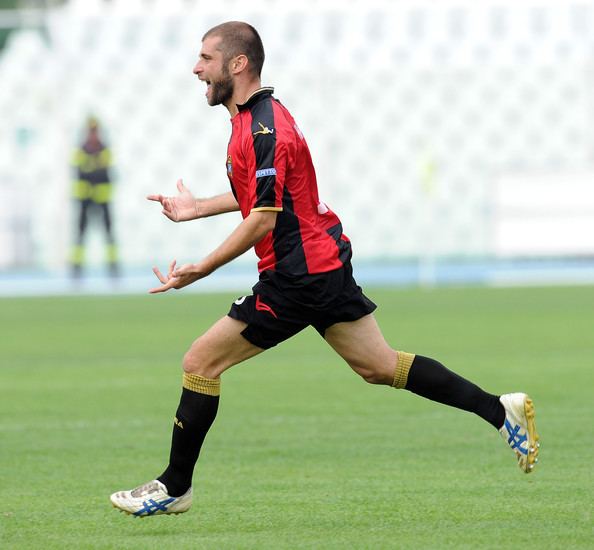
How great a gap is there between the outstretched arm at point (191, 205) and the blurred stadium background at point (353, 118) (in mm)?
19312

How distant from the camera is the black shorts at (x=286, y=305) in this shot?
6.01 meters

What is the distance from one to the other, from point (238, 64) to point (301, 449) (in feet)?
8.01

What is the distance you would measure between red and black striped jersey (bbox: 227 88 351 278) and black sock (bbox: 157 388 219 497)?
0.57m

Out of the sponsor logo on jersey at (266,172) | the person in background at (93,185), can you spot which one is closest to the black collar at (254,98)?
the sponsor logo on jersey at (266,172)

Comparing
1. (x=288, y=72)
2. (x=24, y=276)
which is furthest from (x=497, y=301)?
(x=24, y=276)

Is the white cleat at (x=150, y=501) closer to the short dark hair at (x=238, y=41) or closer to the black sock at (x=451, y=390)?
the black sock at (x=451, y=390)

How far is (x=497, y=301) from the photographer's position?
61.2 feet

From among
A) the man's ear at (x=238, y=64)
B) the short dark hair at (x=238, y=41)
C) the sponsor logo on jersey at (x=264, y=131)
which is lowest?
the sponsor logo on jersey at (x=264, y=131)

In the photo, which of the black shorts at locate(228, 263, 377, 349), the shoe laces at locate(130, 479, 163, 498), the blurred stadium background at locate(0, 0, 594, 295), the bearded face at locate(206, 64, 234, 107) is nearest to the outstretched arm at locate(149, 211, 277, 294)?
the black shorts at locate(228, 263, 377, 349)

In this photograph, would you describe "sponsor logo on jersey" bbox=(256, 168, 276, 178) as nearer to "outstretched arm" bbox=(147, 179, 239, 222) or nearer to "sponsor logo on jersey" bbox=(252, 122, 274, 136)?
"sponsor logo on jersey" bbox=(252, 122, 274, 136)

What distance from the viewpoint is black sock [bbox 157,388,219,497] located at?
19.7 ft

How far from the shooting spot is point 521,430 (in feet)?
20.4

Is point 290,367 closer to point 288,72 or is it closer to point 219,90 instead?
point 219,90

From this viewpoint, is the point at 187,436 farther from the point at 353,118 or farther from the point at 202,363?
the point at 353,118
